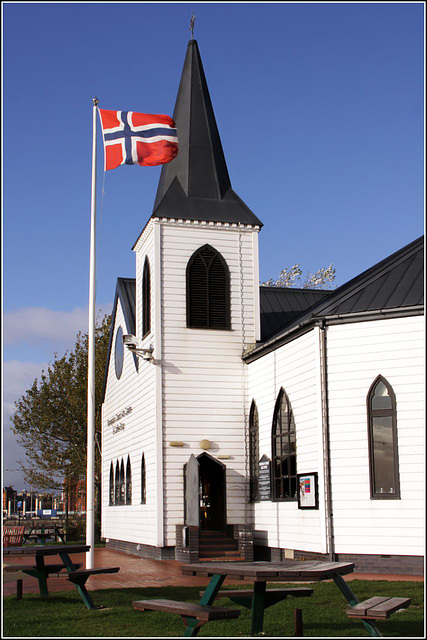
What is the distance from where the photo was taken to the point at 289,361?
793 inches

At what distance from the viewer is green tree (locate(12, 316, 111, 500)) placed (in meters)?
43.1

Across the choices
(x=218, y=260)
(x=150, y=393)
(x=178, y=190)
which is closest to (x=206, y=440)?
(x=150, y=393)

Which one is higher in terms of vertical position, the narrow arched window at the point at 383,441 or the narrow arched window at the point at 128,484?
the narrow arched window at the point at 383,441

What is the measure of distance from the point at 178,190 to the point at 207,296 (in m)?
3.65

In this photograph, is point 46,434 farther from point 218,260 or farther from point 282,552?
point 282,552

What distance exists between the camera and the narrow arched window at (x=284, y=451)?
65.2ft

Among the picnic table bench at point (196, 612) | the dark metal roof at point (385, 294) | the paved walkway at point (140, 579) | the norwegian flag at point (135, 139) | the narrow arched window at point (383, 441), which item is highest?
the norwegian flag at point (135, 139)

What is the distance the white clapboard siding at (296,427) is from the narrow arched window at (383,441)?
1.29m

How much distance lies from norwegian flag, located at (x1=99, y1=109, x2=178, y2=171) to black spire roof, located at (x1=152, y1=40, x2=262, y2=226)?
4694 mm

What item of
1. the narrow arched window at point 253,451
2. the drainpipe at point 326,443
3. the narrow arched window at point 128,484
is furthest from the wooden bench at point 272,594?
the narrow arched window at point 128,484

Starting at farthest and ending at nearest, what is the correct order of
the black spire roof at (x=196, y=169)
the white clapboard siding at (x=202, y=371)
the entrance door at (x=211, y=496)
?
1. the black spire roof at (x=196, y=169)
2. the entrance door at (x=211, y=496)
3. the white clapboard siding at (x=202, y=371)

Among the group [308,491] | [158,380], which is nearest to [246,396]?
[158,380]

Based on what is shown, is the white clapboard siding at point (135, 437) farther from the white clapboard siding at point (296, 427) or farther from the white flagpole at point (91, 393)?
the white flagpole at point (91, 393)

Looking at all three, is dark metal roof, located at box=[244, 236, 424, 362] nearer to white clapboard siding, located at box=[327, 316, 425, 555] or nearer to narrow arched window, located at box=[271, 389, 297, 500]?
white clapboard siding, located at box=[327, 316, 425, 555]
